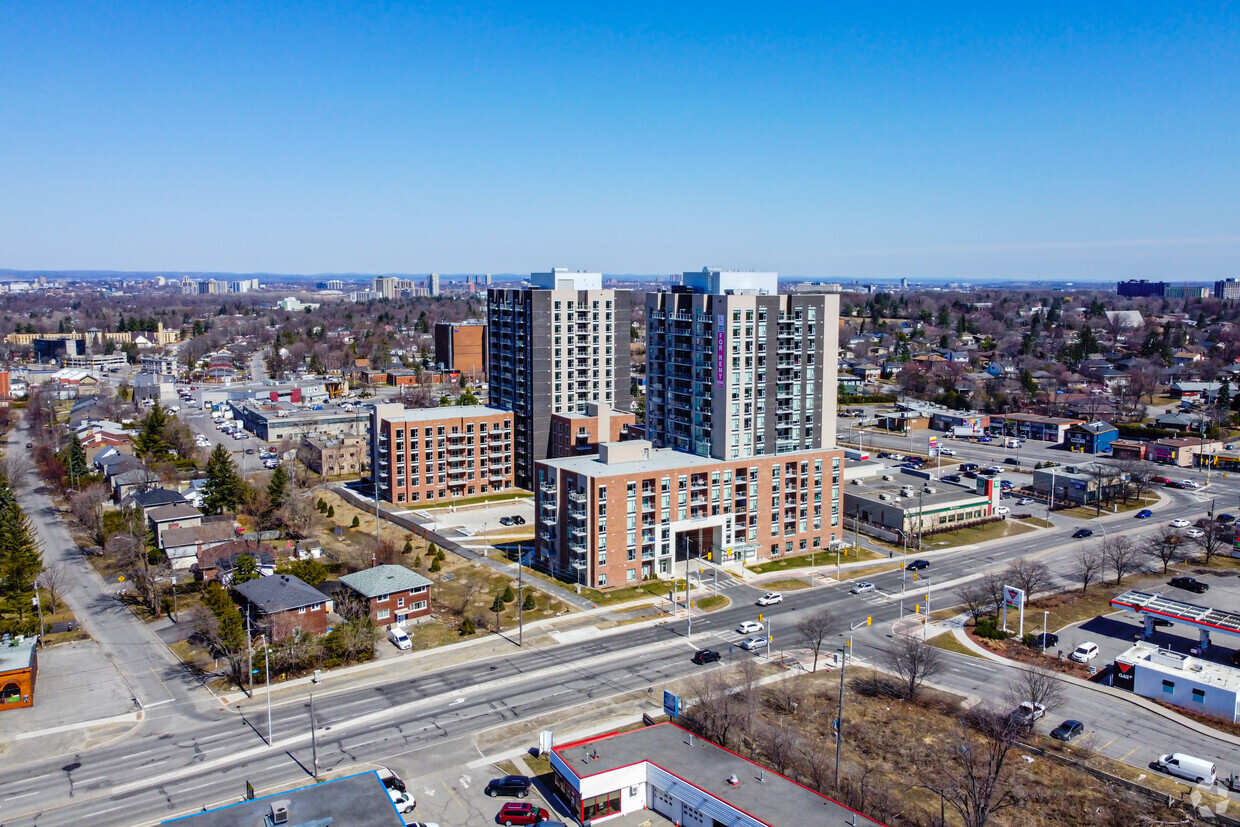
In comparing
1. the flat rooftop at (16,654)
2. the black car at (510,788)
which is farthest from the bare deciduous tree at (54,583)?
the black car at (510,788)

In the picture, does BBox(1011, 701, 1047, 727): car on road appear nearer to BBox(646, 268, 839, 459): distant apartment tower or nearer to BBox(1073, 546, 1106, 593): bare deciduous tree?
BBox(1073, 546, 1106, 593): bare deciduous tree

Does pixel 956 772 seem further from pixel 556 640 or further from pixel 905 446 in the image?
pixel 905 446

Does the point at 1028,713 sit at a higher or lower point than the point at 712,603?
higher

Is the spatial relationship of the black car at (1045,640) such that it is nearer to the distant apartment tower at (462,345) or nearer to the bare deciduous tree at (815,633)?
the bare deciduous tree at (815,633)

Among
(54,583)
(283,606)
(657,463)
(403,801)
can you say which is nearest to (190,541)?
(54,583)

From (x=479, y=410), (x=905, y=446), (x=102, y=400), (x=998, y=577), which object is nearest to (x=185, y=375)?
(x=102, y=400)

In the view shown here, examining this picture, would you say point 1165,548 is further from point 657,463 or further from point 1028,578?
point 657,463
